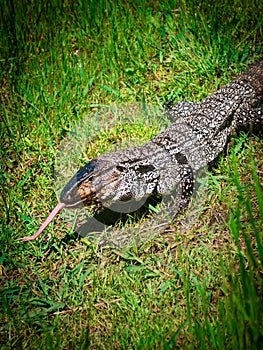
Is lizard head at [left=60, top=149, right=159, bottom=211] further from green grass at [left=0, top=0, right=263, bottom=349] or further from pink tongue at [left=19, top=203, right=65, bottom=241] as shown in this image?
green grass at [left=0, top=0, right=263, bottom=349]

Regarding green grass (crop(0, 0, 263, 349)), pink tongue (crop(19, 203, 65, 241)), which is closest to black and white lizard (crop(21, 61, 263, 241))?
pink tongue (crop(19, 203, 65, 241))

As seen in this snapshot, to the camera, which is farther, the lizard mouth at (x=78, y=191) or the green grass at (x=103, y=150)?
the lizard mouth at (x=78, y=191)

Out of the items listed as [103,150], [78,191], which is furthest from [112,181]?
[103,150]

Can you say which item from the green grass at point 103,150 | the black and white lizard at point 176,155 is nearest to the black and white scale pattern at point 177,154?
the black and white lizard at point 176,155

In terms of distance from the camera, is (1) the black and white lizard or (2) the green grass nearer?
(2) the green grass

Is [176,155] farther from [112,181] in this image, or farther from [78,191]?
[78,191]

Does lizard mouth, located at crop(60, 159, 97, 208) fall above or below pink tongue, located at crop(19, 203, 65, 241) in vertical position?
above

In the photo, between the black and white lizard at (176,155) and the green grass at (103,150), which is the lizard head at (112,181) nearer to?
the black and white lizard at (176,155)
